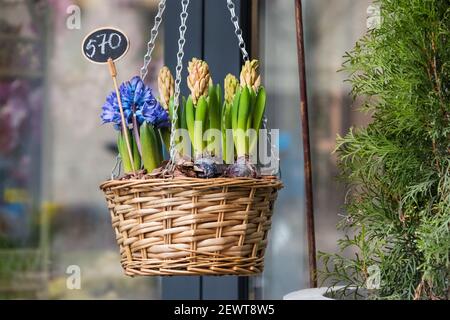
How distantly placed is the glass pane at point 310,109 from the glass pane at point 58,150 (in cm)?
40

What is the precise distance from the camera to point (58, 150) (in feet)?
8.50

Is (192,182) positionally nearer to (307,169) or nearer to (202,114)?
(202,114)

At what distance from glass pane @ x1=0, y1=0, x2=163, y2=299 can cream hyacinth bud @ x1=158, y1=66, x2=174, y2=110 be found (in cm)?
103

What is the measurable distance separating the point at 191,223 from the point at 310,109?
136 centimetres

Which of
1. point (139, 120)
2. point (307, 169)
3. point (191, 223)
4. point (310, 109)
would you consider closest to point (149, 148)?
point (139, 120)

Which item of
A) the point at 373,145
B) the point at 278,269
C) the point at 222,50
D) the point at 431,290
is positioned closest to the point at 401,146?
the point at 373,145

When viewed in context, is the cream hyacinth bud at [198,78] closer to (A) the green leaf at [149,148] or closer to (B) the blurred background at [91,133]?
(A) the green leaf at [149,148]

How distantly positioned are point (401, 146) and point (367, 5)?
1104mm

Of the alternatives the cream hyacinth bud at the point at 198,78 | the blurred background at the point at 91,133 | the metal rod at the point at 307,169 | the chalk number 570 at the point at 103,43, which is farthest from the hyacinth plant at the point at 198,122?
the blurred background at the point at 91,133

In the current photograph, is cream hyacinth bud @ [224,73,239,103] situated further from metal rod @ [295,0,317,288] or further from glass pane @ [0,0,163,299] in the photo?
glass pane @ [0,0,163,299]

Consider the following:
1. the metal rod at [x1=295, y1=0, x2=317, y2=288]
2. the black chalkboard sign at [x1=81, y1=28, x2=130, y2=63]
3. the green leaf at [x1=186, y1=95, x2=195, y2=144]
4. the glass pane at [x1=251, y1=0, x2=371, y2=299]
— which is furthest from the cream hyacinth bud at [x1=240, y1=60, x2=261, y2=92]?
the glass pane at [x1=251, y1=0, x2=371, y2=299]

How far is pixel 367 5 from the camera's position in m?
2.66

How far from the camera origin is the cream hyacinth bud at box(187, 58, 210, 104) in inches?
58.3
